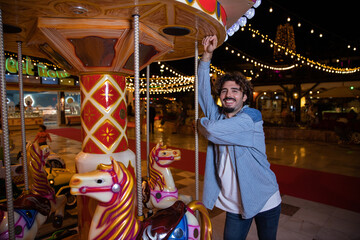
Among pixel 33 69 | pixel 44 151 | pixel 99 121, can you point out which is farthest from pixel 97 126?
pixel 33 69

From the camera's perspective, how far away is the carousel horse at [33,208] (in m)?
1.55

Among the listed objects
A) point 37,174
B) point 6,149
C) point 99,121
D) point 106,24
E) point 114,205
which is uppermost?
point 106,24

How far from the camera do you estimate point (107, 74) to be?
1.83 m

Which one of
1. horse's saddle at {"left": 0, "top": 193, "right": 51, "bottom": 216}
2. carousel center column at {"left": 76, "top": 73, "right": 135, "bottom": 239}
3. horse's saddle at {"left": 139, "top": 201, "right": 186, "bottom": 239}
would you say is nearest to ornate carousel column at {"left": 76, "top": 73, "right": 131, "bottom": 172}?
carousel center column at {"left": 76, "top": 73, "right": 135, "bottom": 239}

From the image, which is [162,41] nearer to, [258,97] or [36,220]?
[36,220]

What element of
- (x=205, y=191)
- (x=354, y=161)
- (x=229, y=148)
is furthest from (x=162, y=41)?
(x=354, y=161)

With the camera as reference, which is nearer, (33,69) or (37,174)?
(37,174)

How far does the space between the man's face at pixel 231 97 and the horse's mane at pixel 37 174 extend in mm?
1875

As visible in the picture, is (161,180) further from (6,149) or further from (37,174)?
(6,149)

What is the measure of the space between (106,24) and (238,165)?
1221mm

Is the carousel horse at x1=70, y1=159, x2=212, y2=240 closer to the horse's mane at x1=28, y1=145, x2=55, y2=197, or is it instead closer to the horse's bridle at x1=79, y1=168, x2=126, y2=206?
the horse's bridle at x1=79, y1=168, x2=126, y2=206

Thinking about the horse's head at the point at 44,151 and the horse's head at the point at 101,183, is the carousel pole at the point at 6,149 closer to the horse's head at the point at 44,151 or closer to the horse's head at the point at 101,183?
the horse's head at the point at 101,183

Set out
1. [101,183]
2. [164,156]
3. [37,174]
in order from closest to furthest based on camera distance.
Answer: [101,183]
[37,174]
[164,156]

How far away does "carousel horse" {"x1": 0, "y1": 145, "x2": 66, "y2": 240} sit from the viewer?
5.08ft
